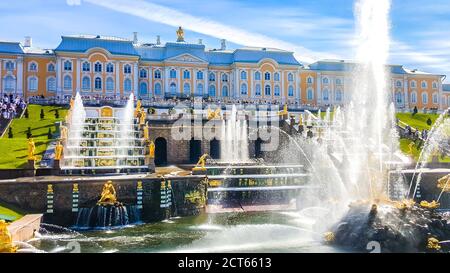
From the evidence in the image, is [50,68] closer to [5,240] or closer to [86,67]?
[86,67]

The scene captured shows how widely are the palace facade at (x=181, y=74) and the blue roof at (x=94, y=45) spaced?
0.12m

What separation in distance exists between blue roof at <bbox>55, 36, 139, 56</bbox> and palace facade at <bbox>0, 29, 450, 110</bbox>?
12cm

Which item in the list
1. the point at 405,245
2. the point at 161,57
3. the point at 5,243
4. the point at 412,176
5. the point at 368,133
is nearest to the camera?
the point at 5,243

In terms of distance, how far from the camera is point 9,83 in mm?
45906

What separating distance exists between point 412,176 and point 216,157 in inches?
552

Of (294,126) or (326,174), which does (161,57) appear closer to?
(294,126)

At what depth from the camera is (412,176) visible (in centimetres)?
2072

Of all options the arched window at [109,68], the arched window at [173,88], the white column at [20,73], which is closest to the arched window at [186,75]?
the arched window at [173,88]

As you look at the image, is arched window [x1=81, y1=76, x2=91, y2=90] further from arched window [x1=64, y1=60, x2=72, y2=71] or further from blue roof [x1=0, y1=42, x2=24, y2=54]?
blue roof [x1=0, y1=42, x2=24, y2=54]

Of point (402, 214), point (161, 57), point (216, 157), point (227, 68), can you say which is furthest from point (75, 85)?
point (402, 214)

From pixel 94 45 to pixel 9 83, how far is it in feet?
36.2

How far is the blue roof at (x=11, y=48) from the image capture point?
4534 cm
